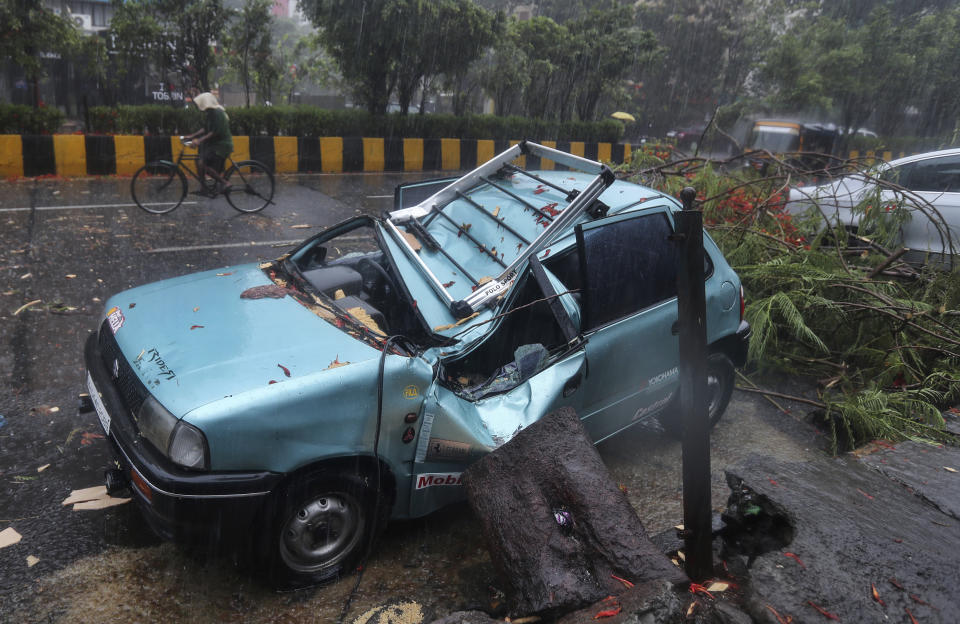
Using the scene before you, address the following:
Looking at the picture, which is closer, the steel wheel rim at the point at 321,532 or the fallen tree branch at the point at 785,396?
the steel wheel rim at the point at 321,532

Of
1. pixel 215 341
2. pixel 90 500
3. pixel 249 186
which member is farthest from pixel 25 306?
pixel 249 186

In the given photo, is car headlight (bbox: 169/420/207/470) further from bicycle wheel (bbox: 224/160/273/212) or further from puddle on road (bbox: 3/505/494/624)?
bicycle wheel (bbox: 224/160/273/212)

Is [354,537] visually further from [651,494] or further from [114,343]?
[651,494]

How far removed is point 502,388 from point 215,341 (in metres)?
1.41

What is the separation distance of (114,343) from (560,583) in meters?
2.42

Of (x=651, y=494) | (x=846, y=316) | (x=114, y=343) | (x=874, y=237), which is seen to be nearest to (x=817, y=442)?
(x=846, y=316)

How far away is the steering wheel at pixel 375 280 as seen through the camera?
4.15 m

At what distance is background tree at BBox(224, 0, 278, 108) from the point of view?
47.9 ft

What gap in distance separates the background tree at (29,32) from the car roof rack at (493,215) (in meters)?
10.7

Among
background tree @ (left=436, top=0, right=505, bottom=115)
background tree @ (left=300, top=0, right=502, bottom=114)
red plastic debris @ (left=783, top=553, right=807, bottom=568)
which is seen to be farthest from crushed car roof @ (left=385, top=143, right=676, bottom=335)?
background tree @ (left=436, top=0, right=505, bottom=115)

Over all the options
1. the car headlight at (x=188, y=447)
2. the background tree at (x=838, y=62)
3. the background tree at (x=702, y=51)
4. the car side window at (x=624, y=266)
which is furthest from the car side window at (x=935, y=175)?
the background tree at (x=702, y=51)

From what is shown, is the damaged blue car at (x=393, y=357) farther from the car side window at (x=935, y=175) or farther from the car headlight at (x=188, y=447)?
the car side window at (x=935, y=175)

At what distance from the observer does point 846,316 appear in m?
5.40

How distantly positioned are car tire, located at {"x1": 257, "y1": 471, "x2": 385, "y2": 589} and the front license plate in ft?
3.18
